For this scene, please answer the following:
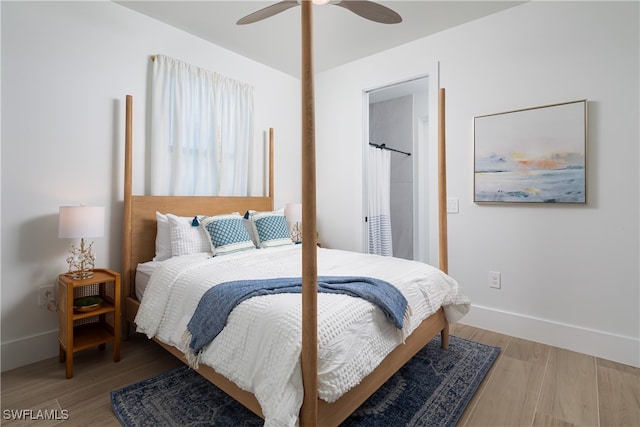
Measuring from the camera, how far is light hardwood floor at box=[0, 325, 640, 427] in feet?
5.59

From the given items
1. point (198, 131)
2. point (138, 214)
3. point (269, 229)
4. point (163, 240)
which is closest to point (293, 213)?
point (269, 229)

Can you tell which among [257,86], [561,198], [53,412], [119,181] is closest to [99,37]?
[119,181]

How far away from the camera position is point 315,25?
298cm

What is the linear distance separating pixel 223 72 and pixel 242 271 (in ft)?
7.35

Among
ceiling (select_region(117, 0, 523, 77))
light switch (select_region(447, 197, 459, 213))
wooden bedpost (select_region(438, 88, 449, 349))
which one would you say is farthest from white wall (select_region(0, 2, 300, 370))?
light switch (select_region(447, 197, 459, 213))

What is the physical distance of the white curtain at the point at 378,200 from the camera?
4.02 metres

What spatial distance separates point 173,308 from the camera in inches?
78.0

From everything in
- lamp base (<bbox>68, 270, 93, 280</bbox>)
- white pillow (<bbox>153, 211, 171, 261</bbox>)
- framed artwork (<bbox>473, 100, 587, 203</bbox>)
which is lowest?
lamp base (<bbox>68, 270, 93, 280</bbox>)

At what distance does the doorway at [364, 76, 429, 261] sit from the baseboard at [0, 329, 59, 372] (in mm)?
3641

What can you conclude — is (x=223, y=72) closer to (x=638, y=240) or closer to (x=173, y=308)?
(x=173, y=308)

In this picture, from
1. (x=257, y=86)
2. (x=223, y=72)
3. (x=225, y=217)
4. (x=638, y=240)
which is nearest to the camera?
(x=638, y=240)

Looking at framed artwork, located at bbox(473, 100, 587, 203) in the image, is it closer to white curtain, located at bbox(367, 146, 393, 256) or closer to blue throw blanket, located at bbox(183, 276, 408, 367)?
white curtain, located at bbox(367, 146, 393, 256)

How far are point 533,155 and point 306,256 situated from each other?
2.25 metres

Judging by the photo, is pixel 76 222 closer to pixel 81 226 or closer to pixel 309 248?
pixel 81 226
